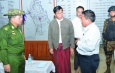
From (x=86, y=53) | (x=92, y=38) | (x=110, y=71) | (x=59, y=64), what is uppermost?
(x=92, y=38)

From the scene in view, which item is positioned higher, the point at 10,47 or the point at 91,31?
the point at 91,31

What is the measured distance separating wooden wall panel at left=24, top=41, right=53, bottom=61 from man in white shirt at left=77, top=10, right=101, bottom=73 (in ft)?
4.92

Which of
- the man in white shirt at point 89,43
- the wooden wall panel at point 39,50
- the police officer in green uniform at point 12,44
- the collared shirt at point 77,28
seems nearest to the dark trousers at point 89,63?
the man in white shirt at point 89,43

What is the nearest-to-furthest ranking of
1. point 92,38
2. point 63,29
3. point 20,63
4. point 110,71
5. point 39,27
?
point 92,38 < point 20,63 < point 63,29 < point 110,71 < point 39,27

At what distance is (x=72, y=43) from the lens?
3771mm

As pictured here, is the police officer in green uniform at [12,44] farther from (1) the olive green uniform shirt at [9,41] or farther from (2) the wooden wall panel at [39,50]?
(2) the wooden wall panel at [39,50]

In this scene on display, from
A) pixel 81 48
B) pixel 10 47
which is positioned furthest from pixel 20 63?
pixel 81 48

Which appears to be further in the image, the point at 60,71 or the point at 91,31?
the point at 60,71

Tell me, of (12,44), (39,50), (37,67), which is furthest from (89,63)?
(39,50)

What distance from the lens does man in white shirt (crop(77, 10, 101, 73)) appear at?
8.62ft

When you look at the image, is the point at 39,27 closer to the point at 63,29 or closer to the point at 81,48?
the point at 63,29

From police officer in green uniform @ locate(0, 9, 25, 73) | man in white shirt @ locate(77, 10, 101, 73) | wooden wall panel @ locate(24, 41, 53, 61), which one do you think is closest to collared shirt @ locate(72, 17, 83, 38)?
wooden wall panel @ locate(24, 41, 53, 61)

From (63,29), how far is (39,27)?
58.2 inches

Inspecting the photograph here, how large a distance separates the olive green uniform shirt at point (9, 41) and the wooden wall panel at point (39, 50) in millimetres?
1406
